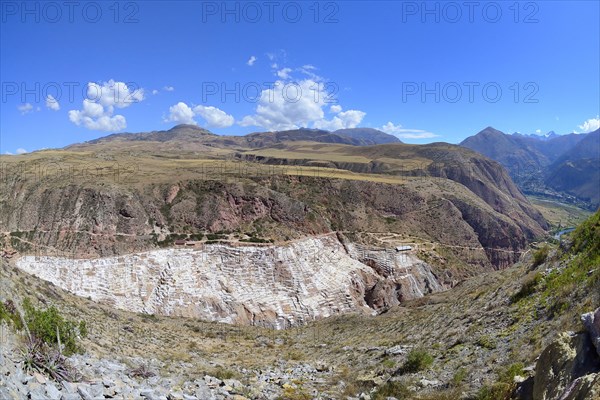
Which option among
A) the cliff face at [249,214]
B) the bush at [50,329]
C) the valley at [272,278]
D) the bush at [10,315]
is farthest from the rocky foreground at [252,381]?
the cliff face at [249,214]

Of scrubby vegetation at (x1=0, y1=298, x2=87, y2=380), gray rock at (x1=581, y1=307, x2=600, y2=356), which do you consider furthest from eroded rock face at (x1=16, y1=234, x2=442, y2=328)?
gray rock at (x1=581, y1=307, x2=600, y2=356)

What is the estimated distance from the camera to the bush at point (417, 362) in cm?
1368

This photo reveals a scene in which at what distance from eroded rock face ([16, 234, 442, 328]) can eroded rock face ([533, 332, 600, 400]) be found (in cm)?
3786

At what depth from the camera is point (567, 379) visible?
6723 millimetres

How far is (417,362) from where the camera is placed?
1389 cm

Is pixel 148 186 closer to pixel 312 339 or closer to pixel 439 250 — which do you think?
pixel 312 339

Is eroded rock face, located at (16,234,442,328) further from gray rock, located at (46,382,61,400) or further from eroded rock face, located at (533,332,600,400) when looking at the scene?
eroded rock face, located at (533,332,600,400)

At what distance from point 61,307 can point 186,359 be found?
9.56 metres

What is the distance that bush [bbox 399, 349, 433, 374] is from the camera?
13.7m

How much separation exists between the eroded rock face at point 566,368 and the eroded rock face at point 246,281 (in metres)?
37.9

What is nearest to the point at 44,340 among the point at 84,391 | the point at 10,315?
the point at 10,315

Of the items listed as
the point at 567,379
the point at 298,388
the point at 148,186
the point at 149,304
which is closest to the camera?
the point at 567,379

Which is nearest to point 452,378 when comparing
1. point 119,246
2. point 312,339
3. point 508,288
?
point 508,288

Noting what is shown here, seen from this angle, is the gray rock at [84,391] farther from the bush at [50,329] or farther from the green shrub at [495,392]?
the green shrub at [495,392]
